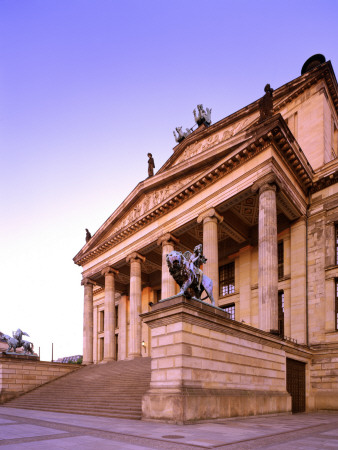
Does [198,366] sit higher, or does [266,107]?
[266,107]

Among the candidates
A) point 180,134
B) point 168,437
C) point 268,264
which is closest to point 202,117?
point 180,134

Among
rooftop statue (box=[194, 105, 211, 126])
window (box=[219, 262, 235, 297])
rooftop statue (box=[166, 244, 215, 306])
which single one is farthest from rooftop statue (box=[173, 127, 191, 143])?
rooftop statue (box=[166, 244, 215, 306])

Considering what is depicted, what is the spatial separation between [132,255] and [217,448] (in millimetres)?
30436

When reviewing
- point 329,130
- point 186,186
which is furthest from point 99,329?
point 329,130

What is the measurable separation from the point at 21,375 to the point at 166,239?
631 inches

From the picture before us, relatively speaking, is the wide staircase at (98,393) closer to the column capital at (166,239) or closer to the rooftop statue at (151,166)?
the column capital at (166,239)

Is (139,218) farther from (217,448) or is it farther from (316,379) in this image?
(217,448)

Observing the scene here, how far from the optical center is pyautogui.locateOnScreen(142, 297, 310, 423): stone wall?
47.0ft

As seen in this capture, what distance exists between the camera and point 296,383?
24141mm

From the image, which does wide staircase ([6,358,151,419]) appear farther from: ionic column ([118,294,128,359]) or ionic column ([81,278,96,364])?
ionic column ([118,294,128,359])

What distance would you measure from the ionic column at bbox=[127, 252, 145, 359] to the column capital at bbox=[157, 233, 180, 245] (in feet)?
15.8

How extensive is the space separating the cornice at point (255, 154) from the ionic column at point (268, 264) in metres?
2.76

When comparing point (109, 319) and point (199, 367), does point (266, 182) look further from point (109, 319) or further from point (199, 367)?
point (109, 319)

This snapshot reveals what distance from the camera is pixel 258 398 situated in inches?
725
